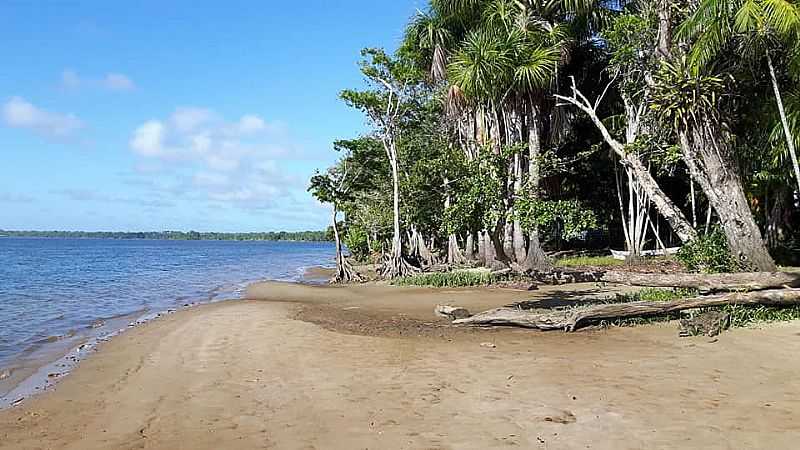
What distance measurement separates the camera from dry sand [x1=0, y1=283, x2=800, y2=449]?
5.26 meters

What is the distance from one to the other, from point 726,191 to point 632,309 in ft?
11.8

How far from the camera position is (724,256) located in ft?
41.5

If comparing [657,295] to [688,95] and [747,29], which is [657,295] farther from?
[747,29]

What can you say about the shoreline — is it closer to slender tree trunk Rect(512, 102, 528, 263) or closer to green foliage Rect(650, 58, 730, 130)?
green foliage Rect(650, 58, 730, 130)

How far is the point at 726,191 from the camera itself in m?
11.6

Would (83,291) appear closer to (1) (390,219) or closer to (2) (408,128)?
(1) (390,219)

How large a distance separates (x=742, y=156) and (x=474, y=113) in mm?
11471

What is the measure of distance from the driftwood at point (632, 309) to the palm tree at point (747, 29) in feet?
8.01

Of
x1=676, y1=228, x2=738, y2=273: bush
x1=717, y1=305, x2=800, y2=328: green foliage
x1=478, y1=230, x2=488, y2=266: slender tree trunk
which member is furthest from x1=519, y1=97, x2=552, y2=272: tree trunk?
x1=717, y1=305, x2=800, y2=328: green foliage

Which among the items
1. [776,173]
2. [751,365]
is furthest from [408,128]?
[751,365]

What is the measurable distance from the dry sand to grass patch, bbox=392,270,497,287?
895 cm

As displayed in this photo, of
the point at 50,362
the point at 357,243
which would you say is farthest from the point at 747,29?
Answer: the point at 357,243

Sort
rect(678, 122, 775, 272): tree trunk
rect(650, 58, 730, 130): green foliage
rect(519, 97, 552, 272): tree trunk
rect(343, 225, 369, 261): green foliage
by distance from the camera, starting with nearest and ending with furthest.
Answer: rect(678, 122, 775, 272): tree trunk → rect(650, 58, 730, 130): green foliage → rect(519, 97, 552, 272): tree trunk → rect(343, 225, 369, 261): green foliage

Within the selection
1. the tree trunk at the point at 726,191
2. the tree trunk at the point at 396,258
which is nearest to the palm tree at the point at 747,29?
the tree trunk at the point at 726,191
